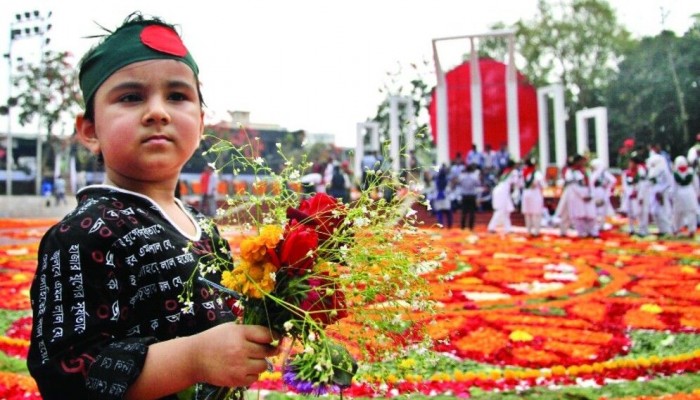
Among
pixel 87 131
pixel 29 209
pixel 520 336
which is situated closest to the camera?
pixel 87 131

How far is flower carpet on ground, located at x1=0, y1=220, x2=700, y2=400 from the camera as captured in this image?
1.45 meters

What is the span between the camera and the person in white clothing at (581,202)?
1045 cm

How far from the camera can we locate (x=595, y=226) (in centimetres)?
1069

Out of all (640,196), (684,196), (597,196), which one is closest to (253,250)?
(684,196)

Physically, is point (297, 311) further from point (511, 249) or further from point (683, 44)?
point (683, 44)

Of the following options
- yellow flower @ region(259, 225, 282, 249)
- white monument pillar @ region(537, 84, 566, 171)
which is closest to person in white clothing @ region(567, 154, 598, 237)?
white monument pillar @ region(537, 84, 566, 171)

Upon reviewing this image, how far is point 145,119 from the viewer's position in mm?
1226

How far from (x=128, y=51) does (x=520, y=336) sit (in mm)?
2926

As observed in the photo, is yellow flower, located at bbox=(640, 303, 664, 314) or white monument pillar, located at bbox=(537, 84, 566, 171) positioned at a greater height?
white monument pillar, located at bbox=(537, 84, 566, 171)

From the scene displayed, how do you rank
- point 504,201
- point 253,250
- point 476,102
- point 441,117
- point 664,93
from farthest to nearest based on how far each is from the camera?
point 664,93
point 441,117
point 476,102
point 504,201
point 253,250

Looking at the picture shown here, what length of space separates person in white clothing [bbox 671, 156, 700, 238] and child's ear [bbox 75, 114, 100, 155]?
1077cm

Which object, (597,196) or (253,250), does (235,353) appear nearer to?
(253,250)

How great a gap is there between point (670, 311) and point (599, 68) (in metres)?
32.4

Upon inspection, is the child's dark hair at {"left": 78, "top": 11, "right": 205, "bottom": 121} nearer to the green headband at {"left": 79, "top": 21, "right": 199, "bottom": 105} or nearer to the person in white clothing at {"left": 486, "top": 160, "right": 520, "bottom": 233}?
the green headband at {"left": 79, "top": 21, "right": 199, "bottom": 105}
